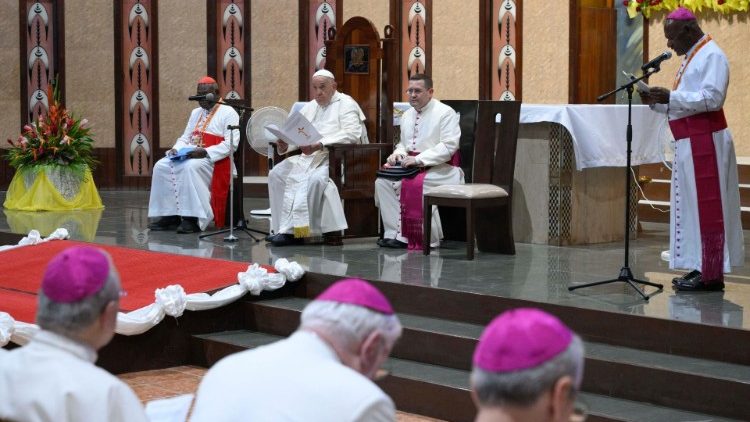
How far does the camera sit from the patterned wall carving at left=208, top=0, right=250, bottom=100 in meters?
13.7

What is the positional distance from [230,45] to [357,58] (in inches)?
190

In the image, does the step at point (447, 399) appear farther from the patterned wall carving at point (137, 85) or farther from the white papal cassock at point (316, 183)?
the patterned wall carving at point (137, 85)

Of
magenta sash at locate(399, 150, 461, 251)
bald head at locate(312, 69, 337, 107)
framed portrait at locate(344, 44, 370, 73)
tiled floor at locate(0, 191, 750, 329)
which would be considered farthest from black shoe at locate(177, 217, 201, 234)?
A: magenta sash at locate(399, 150, 461, 251)

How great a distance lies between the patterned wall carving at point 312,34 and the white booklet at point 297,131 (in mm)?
4977

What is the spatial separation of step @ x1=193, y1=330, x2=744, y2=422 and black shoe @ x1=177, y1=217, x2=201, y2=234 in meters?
3.78

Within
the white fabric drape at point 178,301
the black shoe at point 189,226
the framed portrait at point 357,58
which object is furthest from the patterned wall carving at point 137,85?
the white fabric drape at point 178,301

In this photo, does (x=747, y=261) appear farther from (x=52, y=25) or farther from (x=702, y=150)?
(x=52, y=25)

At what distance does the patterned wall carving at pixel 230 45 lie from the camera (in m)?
13.7

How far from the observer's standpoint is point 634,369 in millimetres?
5418

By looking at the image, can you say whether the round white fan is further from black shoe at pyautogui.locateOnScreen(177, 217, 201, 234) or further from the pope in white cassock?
the pope in white cassock

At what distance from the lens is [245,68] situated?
13719 mm

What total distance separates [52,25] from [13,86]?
32.5 inches

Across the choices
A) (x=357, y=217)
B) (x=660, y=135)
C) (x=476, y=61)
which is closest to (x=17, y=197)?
(x=357, y=217)

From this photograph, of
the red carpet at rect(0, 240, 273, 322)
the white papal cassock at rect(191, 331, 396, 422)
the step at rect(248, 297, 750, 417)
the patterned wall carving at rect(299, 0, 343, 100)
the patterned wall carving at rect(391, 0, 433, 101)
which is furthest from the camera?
the patterned wall carving at rect(299, 0, 343, 100)
